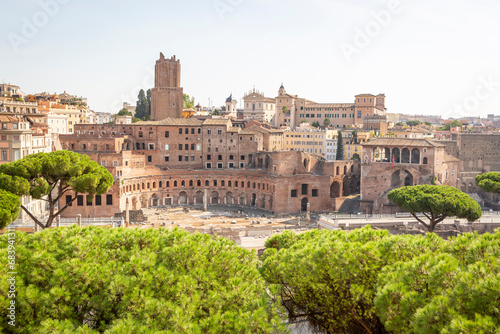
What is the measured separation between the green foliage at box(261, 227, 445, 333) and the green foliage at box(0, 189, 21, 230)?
15769mm

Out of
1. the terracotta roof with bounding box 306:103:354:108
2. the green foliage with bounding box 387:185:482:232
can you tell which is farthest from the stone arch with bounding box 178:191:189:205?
the terracotta roof with bounding box 306:103:354:108

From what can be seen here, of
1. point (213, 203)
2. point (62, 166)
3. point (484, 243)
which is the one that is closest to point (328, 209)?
point (213, 203)

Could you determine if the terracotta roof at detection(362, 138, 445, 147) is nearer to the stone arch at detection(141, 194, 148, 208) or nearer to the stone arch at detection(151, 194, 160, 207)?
the stone arch at detection(151, 194, 160, 207)

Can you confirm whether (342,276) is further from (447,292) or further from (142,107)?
(142,107)

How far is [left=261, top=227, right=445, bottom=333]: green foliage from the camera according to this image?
15.1 metres

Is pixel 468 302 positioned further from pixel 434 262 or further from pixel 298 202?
pixel 298 202

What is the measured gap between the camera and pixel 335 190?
6269 cm

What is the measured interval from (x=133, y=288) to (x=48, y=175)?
779 inches

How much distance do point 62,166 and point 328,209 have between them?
35634mm

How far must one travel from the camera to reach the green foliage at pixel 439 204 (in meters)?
37.8

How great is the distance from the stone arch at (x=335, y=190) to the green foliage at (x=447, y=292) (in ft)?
156

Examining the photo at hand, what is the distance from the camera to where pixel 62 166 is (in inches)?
1204

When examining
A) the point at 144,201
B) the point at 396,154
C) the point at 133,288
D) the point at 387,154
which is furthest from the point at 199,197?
the point at 133,288

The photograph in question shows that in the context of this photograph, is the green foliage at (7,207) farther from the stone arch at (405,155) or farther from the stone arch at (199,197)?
the stone arch at (405,155)
